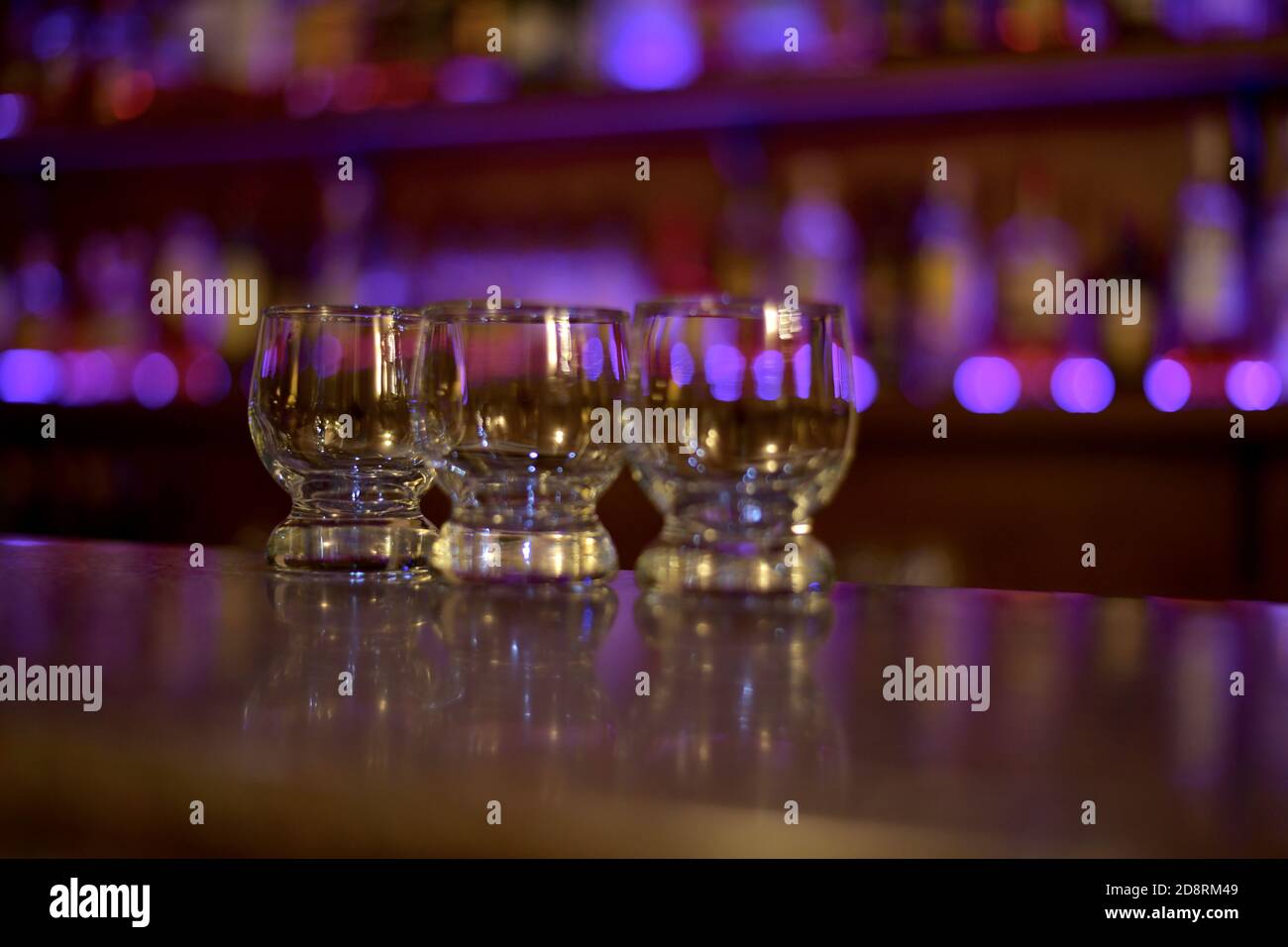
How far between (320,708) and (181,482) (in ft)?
6.11

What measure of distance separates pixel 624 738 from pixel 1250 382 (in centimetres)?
139

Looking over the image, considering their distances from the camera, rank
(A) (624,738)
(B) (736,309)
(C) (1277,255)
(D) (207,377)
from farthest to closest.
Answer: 1. (D) (207,377)
2. (C) (1277,255)
3. (B) (736,309)
4. (A) (624,738)

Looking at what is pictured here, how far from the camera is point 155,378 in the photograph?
6.89 ft

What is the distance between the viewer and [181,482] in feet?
6.89

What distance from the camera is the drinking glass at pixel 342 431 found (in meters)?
0.65

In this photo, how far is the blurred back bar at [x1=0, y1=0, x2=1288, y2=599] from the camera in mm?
1523

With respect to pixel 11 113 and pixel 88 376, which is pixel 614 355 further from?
pixel 11 113

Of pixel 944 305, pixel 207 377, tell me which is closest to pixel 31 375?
pixel 207 377

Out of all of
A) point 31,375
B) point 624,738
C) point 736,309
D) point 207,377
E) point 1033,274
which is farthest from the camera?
point 31,375

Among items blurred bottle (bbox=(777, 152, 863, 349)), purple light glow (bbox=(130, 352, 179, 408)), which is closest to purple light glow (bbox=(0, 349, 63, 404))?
purple light glow (bbox=(130, 352, 179, 408))

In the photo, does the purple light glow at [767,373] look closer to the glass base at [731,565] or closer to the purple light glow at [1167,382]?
the glass base at [731,565]

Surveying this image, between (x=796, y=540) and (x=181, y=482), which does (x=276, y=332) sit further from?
(x=181, y=482)

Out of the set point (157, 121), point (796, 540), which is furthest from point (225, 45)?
point (796, 540)

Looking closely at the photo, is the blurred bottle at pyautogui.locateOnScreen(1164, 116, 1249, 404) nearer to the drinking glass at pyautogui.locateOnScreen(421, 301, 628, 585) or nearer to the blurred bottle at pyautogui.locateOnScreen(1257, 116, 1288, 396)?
the blurred bottle at pyautogui.locateOnScreen(1257, 116, 1288, 396)
